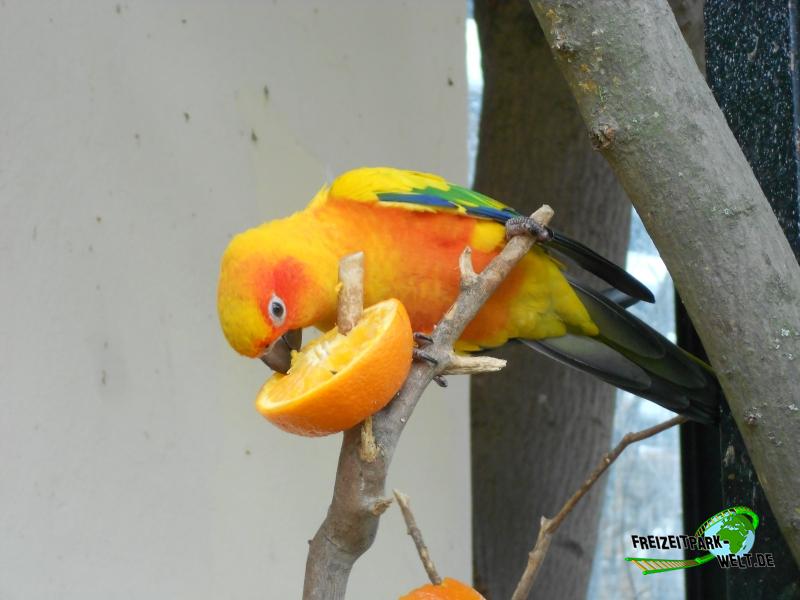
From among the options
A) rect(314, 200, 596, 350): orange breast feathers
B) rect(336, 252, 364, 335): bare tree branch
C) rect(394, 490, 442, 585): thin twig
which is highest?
rect(314, 200, 596, 350): orange breast feathers

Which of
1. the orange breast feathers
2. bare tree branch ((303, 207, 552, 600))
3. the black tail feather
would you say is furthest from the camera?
the black tail feather

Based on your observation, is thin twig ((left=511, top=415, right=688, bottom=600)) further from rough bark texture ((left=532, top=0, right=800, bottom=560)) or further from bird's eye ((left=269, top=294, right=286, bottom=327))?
bird's eye ((left=269, top=294, right=286, bottom=327))

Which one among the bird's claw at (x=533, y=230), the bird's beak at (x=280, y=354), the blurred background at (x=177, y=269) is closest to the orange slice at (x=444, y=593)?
the bird's beak at (x=280, y=354)

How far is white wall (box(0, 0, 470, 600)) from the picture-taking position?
1702mm

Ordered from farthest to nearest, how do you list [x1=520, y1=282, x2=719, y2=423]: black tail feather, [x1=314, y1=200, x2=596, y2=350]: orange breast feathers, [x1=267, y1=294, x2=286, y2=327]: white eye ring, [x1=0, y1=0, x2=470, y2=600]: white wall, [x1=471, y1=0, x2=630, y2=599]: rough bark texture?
[x1=471, y1=0, x2=630, y2=599]: rough bark texture
[x1=0, y1=0, x2=470, y2=600]: white wall
[x1=520, y1=282, x2=719, y2=423]: black tail feather
[x1=314, y1=200, x2=596, y2=350]: orange breast feathers
[x1=267, y1=294, x2=286, y2=327]: white eye ring

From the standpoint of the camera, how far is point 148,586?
71.9 inches

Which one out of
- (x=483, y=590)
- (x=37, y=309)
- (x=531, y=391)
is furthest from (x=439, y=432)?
(x=37, y=309)

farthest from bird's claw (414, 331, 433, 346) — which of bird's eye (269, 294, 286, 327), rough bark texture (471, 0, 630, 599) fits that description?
rough bark texture (471, 0, 630, 599)

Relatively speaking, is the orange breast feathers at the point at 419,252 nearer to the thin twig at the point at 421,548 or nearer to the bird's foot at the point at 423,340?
the bird's foot at the point at 423,340

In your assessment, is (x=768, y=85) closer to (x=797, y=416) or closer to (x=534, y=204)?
(x=797, y=416)

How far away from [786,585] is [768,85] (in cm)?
73

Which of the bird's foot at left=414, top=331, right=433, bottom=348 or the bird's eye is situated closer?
the bird's foot at left=414, top=331, right=433, bottom=348

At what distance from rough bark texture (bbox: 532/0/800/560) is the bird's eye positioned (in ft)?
1.53

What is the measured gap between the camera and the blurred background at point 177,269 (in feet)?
5.59
